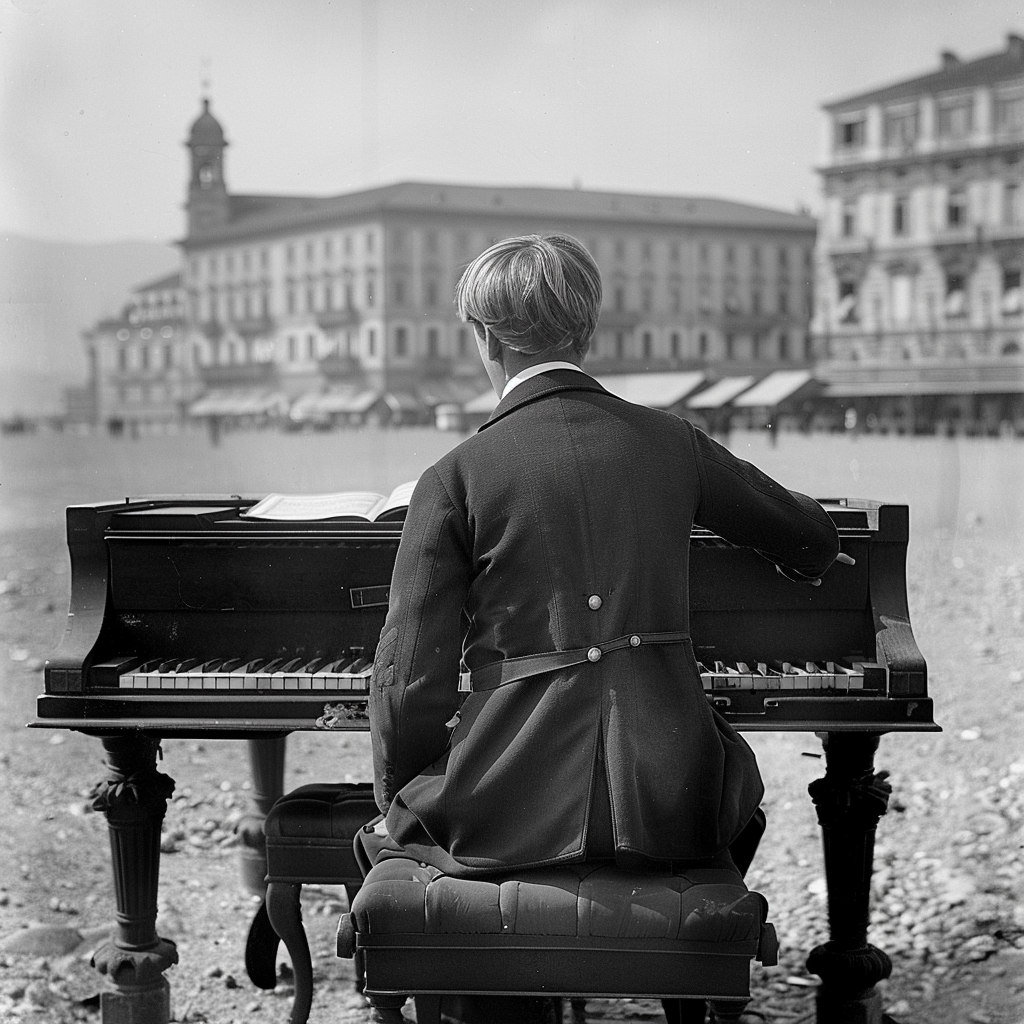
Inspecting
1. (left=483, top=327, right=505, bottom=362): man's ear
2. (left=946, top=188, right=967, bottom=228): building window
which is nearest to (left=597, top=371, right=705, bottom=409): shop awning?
(left=946, top=188, right=967, bottom=228): building window

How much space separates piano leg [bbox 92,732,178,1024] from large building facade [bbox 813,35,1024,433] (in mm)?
6958

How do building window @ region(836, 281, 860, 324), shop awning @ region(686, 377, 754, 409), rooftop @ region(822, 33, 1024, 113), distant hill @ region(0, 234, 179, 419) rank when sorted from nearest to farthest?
distant hill @ region(0, 234, 179, 419)
rooftop @ region(822, 33, 1024, 113)
shop awning @ region(686, 377, 754, 409)
building window @ region(836, 281, 860, 324)

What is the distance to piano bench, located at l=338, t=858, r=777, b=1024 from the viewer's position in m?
2.23

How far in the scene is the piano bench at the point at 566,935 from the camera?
7.31 feet

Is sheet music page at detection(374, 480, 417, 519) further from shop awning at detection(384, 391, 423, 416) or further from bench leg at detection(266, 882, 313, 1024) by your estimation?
shop awning at detection(384, 391, 423, 416)

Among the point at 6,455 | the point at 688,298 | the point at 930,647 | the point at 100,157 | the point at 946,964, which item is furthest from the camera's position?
the point at 688,298

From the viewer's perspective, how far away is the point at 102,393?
13.5m

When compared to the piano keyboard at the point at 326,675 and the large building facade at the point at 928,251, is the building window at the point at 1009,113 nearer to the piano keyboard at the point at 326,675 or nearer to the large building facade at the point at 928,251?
the large building facade at the point at 928,251

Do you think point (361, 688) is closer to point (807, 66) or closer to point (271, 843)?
point (271, 843)

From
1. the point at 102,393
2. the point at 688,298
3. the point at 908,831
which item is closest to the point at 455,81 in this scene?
the point at 908,831

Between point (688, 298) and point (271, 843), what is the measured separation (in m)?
10.6

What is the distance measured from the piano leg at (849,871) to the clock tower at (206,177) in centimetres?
601

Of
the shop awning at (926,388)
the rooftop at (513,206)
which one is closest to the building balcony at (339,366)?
the rooftop at (513,206)

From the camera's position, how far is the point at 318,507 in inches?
127
